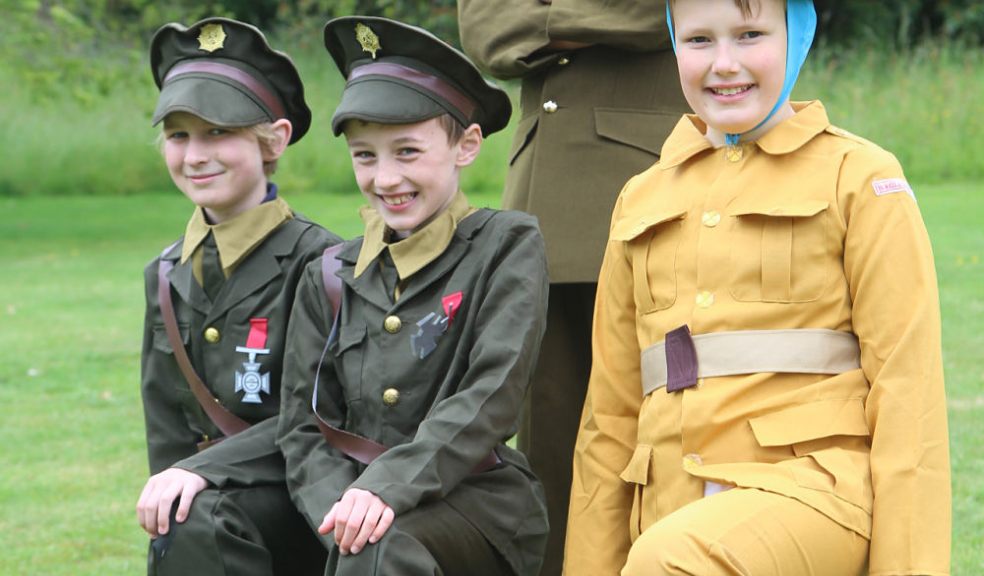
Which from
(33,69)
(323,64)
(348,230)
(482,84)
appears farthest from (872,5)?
(482,84)

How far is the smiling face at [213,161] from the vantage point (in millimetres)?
3828

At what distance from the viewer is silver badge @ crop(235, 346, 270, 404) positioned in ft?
12.1

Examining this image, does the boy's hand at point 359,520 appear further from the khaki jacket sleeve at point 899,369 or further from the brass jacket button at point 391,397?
the khaki jacket sleeve at point 899,369

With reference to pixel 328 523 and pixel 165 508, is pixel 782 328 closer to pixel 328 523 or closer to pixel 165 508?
pixel 328 523

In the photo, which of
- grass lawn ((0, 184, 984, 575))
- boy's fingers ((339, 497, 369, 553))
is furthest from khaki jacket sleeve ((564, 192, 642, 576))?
grass lawn ((0, 184, 984, 575))

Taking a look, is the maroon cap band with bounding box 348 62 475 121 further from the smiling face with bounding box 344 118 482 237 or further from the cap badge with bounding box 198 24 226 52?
the cap badge with bounding box 198 24 226 52

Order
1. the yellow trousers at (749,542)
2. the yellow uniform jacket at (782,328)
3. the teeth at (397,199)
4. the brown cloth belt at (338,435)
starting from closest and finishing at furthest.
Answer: the yellow trousers at (749,542), the yellow uniform jacket at (782,328), the brown cloth belt at (338,435), the teeth at (397,199)

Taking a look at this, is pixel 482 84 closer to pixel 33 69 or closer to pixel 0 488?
pixel 0 488

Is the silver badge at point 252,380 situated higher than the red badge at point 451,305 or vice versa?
the red badge at point 451,305

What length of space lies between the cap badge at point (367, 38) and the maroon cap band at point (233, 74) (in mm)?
477

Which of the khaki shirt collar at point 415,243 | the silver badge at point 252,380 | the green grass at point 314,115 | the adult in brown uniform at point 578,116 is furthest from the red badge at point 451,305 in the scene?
the green grass at point 314,115

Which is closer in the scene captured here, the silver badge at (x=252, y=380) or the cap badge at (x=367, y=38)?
the cap badge at (x=367, y=38)

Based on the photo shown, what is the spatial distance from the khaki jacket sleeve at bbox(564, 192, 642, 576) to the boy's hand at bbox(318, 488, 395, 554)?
1.25 ft

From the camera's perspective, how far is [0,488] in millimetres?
6000
